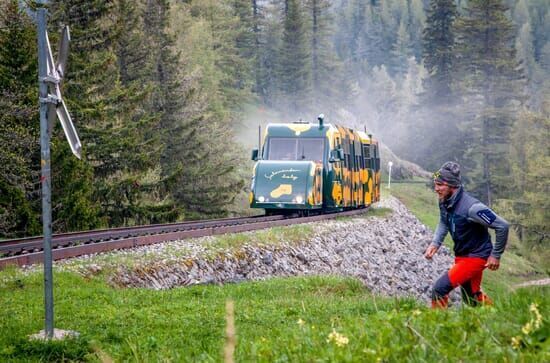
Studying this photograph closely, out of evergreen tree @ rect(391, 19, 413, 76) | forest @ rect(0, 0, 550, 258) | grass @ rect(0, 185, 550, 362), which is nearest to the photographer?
grass @ rect(0, 185, 550, 362)

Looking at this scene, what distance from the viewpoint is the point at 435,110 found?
75.9 meters

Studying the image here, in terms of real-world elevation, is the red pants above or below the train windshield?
below

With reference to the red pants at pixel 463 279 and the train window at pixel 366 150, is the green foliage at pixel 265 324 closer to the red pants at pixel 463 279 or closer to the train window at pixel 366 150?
the red pants at pixel 463 279

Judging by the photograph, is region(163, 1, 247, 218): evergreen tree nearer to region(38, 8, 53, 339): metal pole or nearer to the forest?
the forest

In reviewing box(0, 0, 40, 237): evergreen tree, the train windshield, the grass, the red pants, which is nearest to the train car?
the train windshield

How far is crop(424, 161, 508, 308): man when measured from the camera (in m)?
8.43

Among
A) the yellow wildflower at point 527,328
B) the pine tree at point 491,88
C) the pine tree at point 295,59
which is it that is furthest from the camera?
the pine tree at point 295,59

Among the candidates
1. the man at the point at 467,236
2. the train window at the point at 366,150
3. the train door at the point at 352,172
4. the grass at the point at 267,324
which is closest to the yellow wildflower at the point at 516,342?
the grass at the point at 267,324

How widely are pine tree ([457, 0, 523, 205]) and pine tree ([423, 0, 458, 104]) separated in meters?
7.36

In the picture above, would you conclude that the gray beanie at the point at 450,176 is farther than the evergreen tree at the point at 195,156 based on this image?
No

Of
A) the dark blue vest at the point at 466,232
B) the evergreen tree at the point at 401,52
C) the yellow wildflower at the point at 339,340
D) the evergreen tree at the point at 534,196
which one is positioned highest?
the evergreen tree at the point at 401,52

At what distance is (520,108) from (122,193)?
46.5m

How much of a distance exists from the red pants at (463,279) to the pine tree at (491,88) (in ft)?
185

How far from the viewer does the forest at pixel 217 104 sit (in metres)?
24.6
